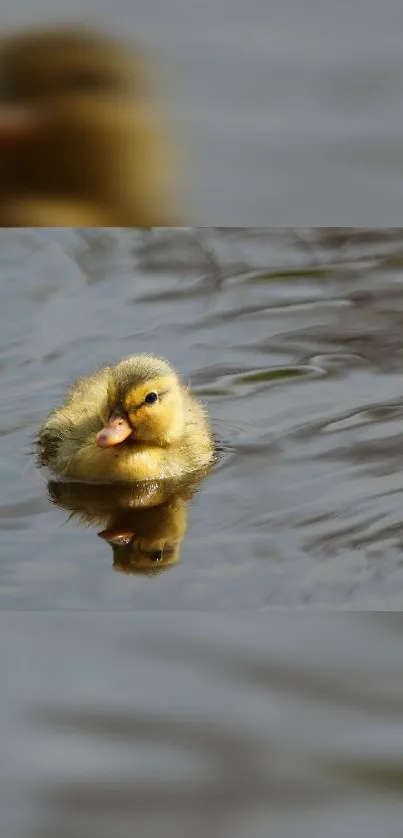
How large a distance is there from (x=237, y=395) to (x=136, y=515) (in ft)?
0.81

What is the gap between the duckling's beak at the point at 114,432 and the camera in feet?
4.90

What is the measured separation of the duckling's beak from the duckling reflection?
51mm

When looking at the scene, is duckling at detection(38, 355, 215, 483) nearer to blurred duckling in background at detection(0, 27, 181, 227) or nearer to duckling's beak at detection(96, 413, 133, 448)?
duckling's beak at detection(96, 413, 133, 448)

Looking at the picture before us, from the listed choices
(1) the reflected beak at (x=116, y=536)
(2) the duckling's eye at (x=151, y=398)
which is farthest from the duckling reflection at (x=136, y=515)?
(2) the duckling's eye at (x=151, y=398)

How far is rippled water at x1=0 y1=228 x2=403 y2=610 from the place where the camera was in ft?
3.56

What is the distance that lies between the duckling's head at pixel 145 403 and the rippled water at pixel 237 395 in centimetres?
5

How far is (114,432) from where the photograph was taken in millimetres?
1518

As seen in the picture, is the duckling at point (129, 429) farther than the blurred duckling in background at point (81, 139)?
Yes

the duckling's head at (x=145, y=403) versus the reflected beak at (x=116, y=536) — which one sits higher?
the duckling's head at (x=145, y=403)

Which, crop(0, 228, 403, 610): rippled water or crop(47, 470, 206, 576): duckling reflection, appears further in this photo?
crop(47, 470, 206, 576): duckling reflection

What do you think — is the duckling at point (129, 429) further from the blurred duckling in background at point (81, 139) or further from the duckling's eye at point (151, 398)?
the blurred duckling in background at point (81, 139)

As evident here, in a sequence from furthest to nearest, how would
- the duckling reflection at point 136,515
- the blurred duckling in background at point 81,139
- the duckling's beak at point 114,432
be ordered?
the duckling's beak at point 114,432 < the duckling reflection at point 136,515 < the blurred duckling in background at point 81,139

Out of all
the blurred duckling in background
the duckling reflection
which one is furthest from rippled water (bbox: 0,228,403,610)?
the blurred duckling in background

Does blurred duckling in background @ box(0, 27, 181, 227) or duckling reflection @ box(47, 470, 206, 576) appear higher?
blurred duckling in background @ box(0, 27, 181, 227)
